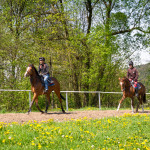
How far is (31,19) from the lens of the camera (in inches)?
903

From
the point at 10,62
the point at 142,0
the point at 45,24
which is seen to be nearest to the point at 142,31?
the point at 142,0

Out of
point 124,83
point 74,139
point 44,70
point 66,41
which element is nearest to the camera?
point 74,139

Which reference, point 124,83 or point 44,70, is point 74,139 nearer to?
point 44,70

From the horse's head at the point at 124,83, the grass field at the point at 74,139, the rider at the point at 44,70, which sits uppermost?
the rider at the point at 44,70

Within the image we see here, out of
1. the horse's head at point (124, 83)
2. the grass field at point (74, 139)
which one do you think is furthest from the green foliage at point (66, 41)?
the grass field at point (74, 139)

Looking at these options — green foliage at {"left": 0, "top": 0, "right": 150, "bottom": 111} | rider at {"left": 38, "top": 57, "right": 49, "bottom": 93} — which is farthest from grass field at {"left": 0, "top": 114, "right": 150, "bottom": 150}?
green foliage at {"left": 0, "top": 0, "right": 150, "bottom": 111}

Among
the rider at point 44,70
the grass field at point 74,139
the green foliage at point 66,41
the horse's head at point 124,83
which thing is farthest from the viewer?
the green foliage at point 66,41

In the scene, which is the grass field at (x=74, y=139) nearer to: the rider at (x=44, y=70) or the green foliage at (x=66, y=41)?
the rider at (x=44, y=70)

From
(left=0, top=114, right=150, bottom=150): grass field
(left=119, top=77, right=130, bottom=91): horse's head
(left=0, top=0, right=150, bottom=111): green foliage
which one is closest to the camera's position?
(left=0, top=114, right=150, bottom=150): grass field

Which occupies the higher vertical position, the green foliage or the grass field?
the green foliage

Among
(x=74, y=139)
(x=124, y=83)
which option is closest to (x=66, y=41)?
(x=124, y=83)

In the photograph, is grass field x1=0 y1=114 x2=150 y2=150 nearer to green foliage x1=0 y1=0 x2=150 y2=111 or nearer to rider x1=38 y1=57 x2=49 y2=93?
rider x1=38 y1=57 x2=49 y2=93

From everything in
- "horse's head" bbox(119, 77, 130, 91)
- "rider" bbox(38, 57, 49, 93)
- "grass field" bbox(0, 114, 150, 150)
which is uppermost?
"rider" bbox(38, 57, 49, 93)

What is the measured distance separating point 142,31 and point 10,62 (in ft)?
43.0
